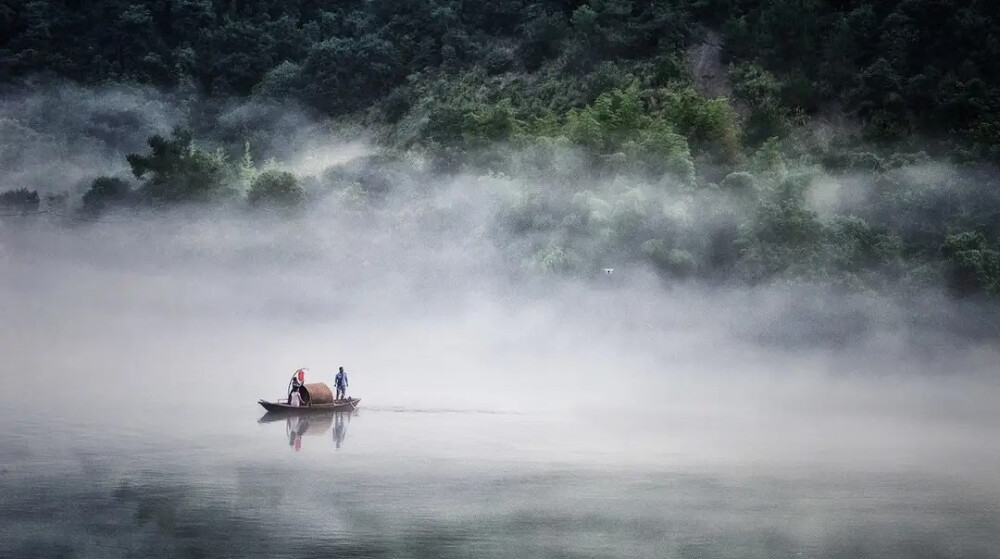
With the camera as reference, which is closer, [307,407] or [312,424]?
[312,424]

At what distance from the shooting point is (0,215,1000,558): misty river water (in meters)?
18.7

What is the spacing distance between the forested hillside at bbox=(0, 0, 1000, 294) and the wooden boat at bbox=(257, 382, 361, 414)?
9582 millimetres

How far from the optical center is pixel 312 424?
27.4 metres

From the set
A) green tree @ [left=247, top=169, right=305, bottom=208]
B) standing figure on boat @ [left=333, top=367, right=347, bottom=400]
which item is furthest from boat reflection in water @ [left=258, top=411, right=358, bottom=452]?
green tree @ [left=247, top=169, right=305, bottom=208]

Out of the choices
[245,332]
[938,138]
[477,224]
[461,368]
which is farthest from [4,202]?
[938,138]

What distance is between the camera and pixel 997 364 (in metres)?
34.2

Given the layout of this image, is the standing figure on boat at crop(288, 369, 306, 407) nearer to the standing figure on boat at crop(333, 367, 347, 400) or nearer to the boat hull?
the boat hull

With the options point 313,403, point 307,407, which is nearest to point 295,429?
point 307,407

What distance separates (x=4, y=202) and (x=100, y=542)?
3024cm

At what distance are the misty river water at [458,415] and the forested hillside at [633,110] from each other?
1.32 m

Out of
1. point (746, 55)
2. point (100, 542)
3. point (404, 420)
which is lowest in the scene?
point (100, 542)

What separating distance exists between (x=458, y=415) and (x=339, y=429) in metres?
2.28

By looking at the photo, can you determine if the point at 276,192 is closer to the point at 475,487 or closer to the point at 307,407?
the point at 307,407

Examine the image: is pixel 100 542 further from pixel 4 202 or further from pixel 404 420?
pixel 4 202
